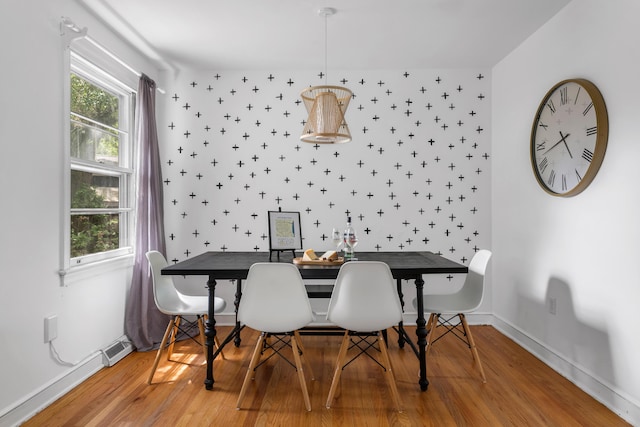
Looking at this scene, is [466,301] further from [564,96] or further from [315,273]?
[564,96]

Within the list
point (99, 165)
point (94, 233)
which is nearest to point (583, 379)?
point (94, 233)

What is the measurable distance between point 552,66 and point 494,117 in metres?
0.97

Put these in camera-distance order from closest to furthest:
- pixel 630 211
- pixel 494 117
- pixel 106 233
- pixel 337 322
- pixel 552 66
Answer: pixel 630 211 < pixel 337 322 < pixel 552 66 < pixel 106 233 < pixel 494 117

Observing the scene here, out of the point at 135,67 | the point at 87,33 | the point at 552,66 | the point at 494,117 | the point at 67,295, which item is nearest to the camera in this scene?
the point at 67,295

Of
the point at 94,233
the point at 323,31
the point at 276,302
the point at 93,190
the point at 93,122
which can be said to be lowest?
the point at 276,302

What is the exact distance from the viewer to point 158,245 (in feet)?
11.6

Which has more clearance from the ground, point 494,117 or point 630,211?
point 494,117

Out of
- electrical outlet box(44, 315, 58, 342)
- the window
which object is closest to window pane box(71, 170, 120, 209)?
the window

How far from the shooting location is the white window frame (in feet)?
8.25

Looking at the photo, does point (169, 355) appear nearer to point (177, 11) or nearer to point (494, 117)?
point (177, 11)

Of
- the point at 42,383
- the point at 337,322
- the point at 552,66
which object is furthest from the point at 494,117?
the point at 42,383

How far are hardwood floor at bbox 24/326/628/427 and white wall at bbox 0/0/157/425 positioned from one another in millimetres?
266

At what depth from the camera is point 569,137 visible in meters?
2.63

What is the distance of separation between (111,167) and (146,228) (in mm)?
580
